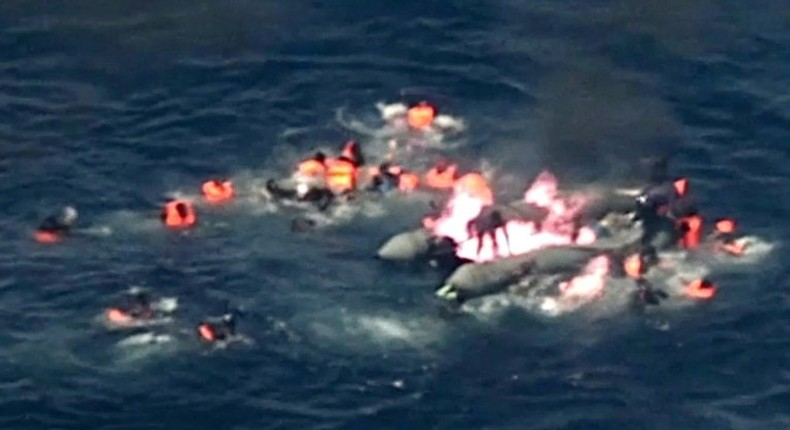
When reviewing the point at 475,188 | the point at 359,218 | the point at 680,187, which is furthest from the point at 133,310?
the point at 680,187

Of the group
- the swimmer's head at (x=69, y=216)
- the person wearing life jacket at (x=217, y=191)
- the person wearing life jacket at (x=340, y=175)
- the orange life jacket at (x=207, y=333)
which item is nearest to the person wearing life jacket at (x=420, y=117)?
the person wearing life jacket at (x=340, y=175)

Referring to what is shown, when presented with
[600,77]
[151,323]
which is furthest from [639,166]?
[151,323]

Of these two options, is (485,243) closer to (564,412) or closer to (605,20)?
(564,412)

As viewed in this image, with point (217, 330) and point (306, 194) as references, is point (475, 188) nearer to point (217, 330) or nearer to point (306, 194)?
point (306, 194)

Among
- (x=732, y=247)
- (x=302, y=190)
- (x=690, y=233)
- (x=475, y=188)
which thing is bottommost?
(x=732, y=247)

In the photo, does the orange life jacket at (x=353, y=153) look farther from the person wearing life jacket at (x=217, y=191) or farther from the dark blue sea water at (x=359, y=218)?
the person wearing life jacket at (x=217, y=191)
